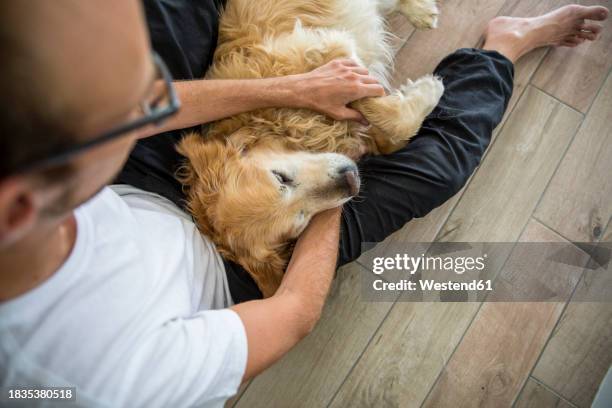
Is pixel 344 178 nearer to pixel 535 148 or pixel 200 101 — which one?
pixel 200 101

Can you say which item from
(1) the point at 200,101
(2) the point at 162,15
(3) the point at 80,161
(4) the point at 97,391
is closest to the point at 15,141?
(3) the point at 80,161

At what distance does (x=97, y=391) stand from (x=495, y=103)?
142 cm

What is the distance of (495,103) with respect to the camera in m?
1.60

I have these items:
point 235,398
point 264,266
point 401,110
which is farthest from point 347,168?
point 235,398

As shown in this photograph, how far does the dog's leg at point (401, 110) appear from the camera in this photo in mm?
1493

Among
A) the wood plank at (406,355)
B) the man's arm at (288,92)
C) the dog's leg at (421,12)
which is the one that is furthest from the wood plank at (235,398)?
the dog's leg at (421,12)

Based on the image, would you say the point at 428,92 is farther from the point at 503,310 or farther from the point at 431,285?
the point at 503,310

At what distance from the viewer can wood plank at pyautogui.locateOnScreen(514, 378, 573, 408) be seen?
5.40 feet

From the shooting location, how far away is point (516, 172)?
1830 millimetres

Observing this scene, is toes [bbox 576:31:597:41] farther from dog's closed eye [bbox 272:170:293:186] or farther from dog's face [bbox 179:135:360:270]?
dog's closed eye [bbox 272:170:293:186]

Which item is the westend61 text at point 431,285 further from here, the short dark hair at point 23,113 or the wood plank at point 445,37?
the short dark hair at point 23,113

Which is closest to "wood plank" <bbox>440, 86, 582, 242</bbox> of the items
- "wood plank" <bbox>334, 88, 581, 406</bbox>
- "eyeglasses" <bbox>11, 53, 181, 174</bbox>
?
"wood plank" <bbox>334, 88, 581, 406</bbox>

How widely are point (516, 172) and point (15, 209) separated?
5.61ft

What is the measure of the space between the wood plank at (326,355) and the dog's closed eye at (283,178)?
539 millimetres
